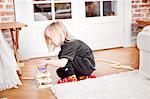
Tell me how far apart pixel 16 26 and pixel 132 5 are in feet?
7.42

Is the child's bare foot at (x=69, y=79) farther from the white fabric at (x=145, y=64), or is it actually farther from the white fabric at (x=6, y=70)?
the white fabric at (x=145, y=64)

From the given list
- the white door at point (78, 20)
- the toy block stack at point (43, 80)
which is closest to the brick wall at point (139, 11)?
the white door at point (78, 20)

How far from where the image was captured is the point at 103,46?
14.1 feet

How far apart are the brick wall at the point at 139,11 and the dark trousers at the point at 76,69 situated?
6.90 ft

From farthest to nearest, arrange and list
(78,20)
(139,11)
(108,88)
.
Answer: (139,11)
(78,20)
(108,88)

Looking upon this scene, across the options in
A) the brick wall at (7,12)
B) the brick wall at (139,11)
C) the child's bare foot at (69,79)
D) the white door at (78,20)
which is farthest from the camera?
the brick wall at (139,11)

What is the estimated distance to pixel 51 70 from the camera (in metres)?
3.12

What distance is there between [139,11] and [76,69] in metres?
2.32

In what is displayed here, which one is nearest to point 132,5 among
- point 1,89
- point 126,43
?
point 126,43

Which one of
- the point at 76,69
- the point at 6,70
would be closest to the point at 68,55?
the point at 76,69

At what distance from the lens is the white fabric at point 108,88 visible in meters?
2.16

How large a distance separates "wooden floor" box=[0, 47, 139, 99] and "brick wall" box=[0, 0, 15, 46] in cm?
61

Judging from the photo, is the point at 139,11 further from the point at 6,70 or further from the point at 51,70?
the point at 6,70

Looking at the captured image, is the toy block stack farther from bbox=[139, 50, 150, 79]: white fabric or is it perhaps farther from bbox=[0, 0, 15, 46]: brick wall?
bbox=[0, 0, 15, 46]: brick wall
